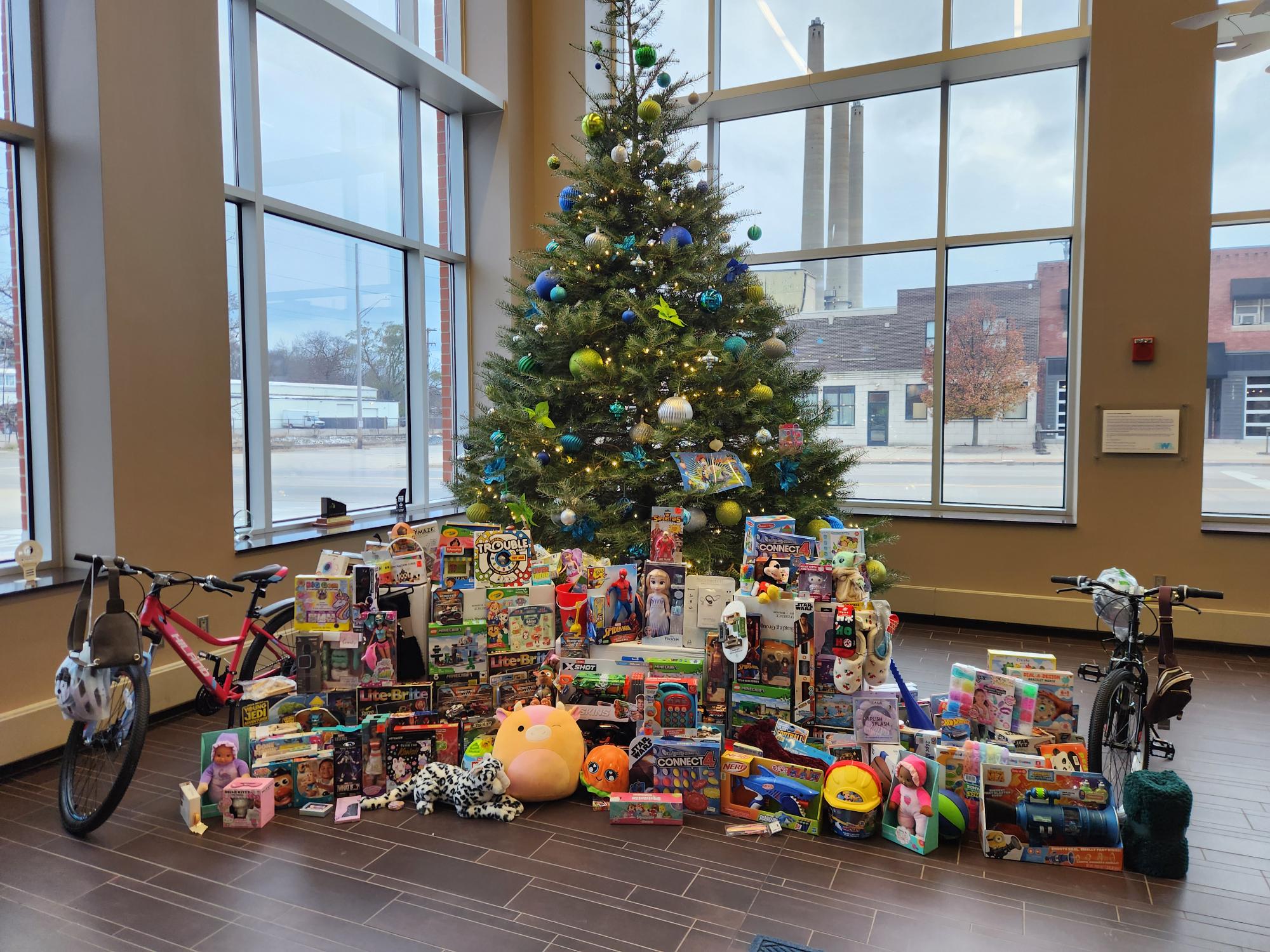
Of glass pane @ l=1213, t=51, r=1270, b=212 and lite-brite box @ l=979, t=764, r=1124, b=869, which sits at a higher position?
glass pane @ l=1213, t=51, r=1270, b=212

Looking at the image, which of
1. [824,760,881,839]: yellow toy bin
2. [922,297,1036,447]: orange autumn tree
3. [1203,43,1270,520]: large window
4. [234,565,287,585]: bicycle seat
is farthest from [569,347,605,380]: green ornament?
[1203,43,1270,520]: large window

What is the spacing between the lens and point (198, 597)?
4297 mm

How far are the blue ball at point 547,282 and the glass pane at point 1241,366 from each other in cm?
433

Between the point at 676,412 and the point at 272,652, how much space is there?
235 centimetres

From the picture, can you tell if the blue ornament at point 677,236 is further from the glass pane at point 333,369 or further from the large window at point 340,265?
the glass pane at point 333,369

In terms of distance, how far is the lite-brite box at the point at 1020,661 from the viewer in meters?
3.33

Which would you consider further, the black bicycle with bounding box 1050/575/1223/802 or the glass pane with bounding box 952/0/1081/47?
the glass pane with bounding box 952/0/1081/47

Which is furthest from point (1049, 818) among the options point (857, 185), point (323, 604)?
point (857, 185)

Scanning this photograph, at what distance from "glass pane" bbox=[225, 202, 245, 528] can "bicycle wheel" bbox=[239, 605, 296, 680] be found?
1.12 meters

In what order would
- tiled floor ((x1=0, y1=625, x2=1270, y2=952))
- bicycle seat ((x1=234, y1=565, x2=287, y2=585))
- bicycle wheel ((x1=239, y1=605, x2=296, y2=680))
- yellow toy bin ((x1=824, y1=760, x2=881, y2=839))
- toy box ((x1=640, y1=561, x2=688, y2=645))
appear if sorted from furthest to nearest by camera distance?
bicycle wheel ((x1=239, y1=605, x2=296, y2=680)) < bicycle seat ((x1=234, y1=565, x2=287, y2=585)) < toy box ((x1=640, y1=561, x2=688, y2=645)) < yellow toy bin ((x1=824, y1=760, x2=881, y2=839)) < tiled floor ((x1=0, y1=625, x2=1270, y2=952))

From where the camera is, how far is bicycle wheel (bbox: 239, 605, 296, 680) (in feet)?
12.5

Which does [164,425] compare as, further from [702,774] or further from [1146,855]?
[1146,855]

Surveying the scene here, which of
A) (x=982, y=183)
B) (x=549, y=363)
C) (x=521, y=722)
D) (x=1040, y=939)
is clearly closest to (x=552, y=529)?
(x=549, y=363)

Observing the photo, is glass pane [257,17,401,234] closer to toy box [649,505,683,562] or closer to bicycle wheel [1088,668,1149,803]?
toy box [649,505,683,562]
